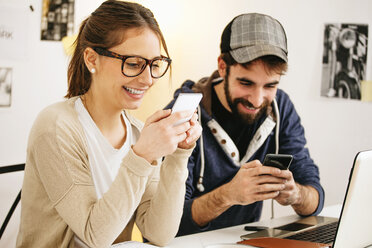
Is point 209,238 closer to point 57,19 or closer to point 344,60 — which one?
point 57,19

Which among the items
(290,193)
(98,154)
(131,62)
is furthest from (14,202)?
(290,193)

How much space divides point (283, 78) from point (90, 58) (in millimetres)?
1485

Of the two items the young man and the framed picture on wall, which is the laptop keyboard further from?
the framed picture on wall

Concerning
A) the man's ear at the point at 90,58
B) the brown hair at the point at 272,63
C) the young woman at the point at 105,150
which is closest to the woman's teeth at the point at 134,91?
the young woman at the point at 105,150

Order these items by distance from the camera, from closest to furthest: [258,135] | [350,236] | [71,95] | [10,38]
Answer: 1. [350,236]
2. [71,95]
3. [258,135]
4. [10,38]

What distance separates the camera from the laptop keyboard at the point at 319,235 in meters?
1.18

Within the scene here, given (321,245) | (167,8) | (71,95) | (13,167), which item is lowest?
(321,245)

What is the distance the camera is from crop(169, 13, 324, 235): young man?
140 centimetres

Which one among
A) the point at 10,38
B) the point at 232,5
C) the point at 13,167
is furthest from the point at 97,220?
the point at 232,5

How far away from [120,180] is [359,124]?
1.69 metres

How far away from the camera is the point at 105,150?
1.19 metres

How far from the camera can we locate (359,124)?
2281 millimetres

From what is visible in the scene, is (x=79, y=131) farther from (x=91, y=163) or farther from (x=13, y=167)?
(x=13, y=167)

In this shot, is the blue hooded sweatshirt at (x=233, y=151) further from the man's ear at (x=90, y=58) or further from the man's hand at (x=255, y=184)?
the man's ear at (x=90, y=58)
